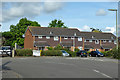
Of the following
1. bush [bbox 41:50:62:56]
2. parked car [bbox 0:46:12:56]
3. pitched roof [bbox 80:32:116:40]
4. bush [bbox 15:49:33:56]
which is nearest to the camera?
parked car [bbox 0:46:12:56]

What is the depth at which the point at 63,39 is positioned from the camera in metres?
65.5

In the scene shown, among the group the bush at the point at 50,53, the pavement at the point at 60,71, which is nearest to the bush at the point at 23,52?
the bush at the point at 50,53

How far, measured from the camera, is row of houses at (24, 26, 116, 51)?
62072 millimetres

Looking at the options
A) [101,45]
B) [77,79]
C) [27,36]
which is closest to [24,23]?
[27,36]

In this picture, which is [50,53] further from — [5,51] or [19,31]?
[19,31]

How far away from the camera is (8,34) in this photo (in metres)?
82.8

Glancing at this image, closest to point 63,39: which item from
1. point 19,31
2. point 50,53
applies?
point 19,31

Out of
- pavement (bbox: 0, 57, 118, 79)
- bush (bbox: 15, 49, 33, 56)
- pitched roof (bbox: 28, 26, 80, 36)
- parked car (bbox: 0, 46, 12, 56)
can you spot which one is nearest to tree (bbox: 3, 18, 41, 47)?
pitched roof (bbox: 28, 26, 80, 36)

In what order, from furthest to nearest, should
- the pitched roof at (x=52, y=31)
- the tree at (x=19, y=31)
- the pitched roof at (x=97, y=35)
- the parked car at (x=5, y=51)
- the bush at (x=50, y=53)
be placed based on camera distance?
1. the tree at (x=19, y=31)
2. the pitched roof at (x=97, y=35)
3. the pitched roof at (x=52, y=31)
4. the bush at (x=50, y=53)
5. the parked car at (x=5, y=51)

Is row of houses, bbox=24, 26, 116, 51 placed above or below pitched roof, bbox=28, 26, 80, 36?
below

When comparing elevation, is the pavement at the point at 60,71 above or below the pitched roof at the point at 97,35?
below

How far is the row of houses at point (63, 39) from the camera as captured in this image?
6207cm

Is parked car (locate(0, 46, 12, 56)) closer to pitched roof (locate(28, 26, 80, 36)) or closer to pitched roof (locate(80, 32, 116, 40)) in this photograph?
pitched roof (locate(28, 26, 80, 36))

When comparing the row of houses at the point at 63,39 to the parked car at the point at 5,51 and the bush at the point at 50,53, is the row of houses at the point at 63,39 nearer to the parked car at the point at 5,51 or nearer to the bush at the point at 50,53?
the bush at the point at 50,53
